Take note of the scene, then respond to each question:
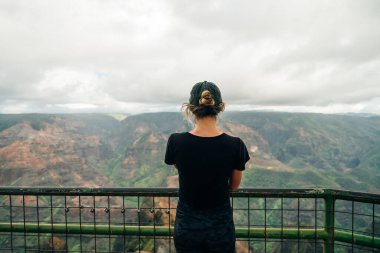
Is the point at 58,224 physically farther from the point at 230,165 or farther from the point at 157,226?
the point at 230,165

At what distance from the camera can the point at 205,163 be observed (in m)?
2.74

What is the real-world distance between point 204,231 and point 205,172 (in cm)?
53

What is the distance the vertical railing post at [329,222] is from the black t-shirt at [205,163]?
1936mm

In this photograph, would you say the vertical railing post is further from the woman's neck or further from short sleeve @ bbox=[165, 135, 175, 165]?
short sleeve @ bbox=[165, 135, 175, 165]

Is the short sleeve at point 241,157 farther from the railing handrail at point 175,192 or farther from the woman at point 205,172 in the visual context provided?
the railing handrail at point 175,192

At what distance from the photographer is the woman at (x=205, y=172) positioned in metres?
2.75

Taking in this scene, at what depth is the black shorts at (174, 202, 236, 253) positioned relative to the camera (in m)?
2.81

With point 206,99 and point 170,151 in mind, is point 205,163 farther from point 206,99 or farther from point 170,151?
point 206,99

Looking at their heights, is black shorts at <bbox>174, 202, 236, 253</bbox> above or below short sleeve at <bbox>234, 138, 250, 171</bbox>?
below

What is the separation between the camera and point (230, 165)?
9.18 feet

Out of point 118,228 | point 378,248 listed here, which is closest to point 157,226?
point 118,228

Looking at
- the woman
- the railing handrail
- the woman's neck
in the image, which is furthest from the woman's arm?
the railing handrail

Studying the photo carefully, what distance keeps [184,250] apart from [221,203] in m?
0.53

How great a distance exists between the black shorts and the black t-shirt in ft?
0.26
